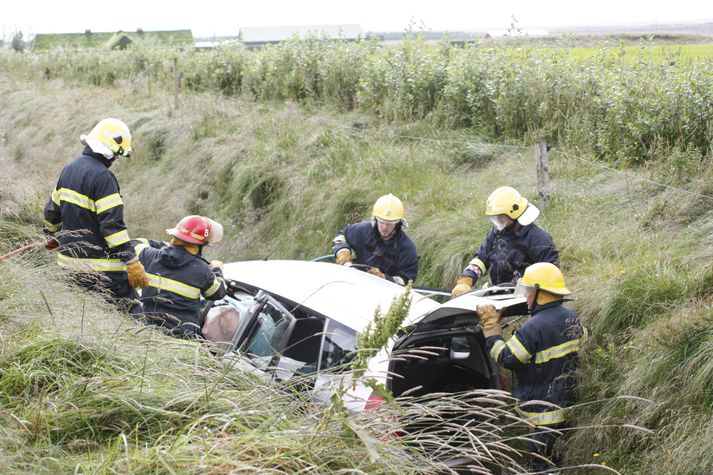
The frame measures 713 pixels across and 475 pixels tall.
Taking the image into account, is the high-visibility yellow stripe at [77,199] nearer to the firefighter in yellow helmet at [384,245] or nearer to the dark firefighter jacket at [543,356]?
the firefighter in yellow helmet at [384,245]

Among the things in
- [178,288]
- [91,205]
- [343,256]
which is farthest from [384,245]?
[91,205]

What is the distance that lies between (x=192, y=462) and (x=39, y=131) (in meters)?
16.9

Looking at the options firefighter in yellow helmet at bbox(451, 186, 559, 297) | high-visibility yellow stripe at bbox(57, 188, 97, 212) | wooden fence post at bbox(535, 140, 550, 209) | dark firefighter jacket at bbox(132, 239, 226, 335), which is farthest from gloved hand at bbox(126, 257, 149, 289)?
wooden fence post at bbox(535, 140, 550, 209)

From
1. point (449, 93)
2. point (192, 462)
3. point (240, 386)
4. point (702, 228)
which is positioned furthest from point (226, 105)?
point (192, 462)

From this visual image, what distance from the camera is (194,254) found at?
623cm

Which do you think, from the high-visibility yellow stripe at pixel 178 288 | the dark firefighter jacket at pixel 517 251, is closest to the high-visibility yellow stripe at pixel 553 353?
the dark firefighter jacket at pixel 517 251

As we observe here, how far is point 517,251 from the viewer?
649cm

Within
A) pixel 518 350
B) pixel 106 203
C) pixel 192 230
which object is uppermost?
pixel 106 203

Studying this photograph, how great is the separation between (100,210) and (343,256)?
221cm

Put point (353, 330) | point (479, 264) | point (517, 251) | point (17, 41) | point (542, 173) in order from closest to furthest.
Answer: point (353, 330), point (517, 251), point (479, 264), point (542, 173), point (17, 41)

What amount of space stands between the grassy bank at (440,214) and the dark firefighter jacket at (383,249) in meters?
0.69

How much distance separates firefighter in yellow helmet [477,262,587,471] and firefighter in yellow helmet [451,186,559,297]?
3.51ft

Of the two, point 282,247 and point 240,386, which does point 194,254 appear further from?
point 282,247

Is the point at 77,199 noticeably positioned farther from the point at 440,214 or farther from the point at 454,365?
the point at 440,214
